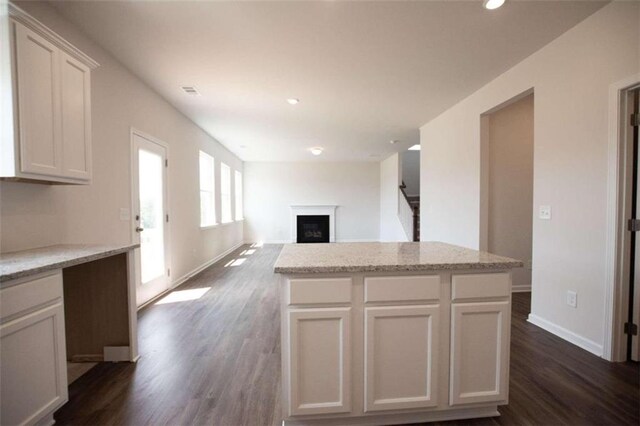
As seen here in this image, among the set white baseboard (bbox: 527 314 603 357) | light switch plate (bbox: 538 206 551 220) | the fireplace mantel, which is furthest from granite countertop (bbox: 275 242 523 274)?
the fireplace mantel

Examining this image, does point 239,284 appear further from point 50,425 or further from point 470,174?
point 470,174

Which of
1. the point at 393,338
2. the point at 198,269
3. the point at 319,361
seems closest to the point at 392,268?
the point at 393,338

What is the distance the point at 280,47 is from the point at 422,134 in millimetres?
3575

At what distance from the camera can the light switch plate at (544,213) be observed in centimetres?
271

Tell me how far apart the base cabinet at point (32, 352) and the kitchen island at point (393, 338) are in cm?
122

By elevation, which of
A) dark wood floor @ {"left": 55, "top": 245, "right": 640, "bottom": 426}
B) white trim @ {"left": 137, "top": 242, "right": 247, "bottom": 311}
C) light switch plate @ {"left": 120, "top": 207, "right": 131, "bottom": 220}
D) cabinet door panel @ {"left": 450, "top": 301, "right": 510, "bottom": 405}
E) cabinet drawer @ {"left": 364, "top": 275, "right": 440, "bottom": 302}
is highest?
light switch plate @ {"left": 120, "top": 207, "right": 131, "bottom": 220}

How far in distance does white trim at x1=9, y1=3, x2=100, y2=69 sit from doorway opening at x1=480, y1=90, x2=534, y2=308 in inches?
171

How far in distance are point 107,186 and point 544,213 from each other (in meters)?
4.28

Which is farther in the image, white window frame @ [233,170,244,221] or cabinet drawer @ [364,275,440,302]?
white window frame @ [233,170,244,221]

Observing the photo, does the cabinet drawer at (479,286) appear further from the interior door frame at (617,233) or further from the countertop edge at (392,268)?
the interior door frame at (617,233)

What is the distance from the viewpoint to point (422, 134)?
17.7 feet

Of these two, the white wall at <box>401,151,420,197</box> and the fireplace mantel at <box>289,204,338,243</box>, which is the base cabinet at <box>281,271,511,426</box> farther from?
the white wall at <box>401,151,420,197</box>

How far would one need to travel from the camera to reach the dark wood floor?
165 centimetres

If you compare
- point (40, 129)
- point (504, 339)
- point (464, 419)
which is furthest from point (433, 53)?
point (40, 129)
